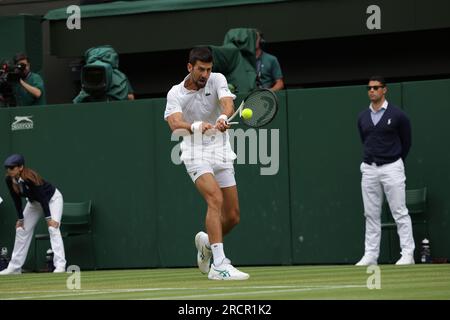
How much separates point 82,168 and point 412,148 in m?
5.08

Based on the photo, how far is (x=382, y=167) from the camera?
15633 mm

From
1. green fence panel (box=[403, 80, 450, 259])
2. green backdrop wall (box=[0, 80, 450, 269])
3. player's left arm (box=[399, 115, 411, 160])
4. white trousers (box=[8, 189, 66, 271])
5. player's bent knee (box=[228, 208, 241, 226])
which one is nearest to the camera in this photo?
player's bent knee (box=[228, 208, 241, 226])

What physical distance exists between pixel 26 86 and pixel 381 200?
6230mm

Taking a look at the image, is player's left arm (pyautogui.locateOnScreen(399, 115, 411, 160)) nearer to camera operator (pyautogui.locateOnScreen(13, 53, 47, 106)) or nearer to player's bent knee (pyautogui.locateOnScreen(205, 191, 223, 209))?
player's bent knee (pyautogui.locateOnScreen(205, 191, 223, 209))

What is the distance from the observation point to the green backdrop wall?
16.2 meters

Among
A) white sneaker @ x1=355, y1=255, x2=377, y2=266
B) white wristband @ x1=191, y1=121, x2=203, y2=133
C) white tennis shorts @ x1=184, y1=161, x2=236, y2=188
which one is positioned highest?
white wristband @ x1=191, y1=121, x2=203, y2=133

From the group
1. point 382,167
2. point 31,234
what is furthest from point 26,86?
point 382,167

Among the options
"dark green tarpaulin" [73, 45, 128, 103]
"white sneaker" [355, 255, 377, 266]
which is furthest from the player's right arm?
"dark green tarpaulin" [73, 45, 128, 103]

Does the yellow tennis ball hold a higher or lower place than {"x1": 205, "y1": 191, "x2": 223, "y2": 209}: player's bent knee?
higher

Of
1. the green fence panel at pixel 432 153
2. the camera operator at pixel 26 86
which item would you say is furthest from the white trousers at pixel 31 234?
the green fence panel at pixel 432 153

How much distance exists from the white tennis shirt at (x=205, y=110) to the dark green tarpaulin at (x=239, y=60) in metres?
5.07

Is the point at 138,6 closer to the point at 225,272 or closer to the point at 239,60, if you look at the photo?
the point at 239,60

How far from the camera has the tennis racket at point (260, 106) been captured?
40.3 ft

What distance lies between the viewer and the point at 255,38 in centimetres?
1802
